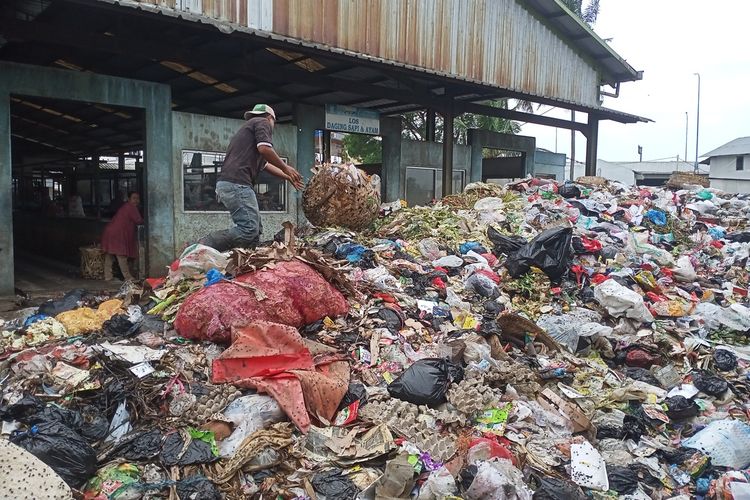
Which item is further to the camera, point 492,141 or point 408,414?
point 492,141

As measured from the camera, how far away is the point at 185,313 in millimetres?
4164

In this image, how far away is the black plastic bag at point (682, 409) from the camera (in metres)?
3.96

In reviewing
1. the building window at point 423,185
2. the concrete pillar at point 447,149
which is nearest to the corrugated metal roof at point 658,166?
the building window at point 423,185

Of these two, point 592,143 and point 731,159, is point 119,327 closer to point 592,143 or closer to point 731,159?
point 592,143

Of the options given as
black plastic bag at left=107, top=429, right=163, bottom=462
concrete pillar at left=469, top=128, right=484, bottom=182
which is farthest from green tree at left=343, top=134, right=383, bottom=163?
black plastic bag at left=107, top=429, right=163, bottom=462

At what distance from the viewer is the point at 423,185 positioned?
1251 centimetres

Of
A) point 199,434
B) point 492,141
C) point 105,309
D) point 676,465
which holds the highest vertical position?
point 492,141

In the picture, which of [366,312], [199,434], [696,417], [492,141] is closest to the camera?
[199,434]

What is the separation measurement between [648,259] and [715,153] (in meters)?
34.0

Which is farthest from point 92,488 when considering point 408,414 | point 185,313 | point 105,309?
point 105,309

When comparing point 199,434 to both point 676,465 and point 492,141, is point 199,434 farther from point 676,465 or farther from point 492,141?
point 492,141

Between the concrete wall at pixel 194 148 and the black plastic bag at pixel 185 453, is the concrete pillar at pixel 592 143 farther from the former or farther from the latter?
the black plastic bag at pixel 185 453

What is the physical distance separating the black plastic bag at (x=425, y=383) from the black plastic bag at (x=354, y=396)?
0.19m

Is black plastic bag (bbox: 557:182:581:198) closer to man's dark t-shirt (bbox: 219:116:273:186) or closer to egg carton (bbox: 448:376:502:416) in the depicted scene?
man's dark t-shirt (bbox: 219:116:273:186)
